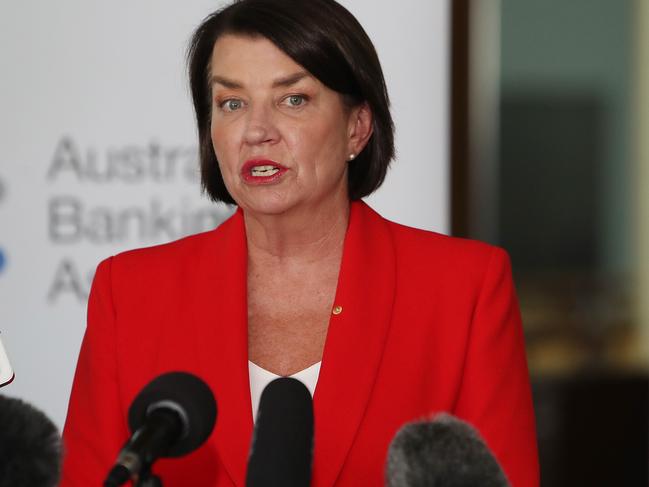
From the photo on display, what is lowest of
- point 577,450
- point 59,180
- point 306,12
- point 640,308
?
point 577,450

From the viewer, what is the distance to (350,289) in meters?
2.19

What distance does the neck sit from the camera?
2246 mm

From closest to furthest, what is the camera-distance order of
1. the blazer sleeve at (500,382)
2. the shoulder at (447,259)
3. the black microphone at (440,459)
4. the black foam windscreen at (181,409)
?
the black microphone at (440,459) → the black foam windscreen at (181,409) → the blazer sleeve at (500,382) → the shoulder at (447,259)

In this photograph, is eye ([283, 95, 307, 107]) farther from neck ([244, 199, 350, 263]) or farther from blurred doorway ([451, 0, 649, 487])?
blurred doorway ([451, 0, 649, 487])

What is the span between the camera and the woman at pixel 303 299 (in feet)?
6.81

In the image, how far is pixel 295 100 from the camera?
6.98 feet

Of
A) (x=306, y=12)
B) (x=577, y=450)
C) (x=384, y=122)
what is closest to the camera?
(x=306, y=12)

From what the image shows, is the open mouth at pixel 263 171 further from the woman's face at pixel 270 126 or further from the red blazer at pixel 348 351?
the red blazer at pixel 348 351

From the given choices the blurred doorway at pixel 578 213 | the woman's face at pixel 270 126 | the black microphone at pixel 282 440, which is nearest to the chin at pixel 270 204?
the woman's face at pixel 270 126

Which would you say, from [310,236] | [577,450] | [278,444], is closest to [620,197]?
[577,450]

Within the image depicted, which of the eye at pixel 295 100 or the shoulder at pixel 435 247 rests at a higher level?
the eye at pixel 295 100

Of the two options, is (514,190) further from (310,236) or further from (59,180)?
(310,236)

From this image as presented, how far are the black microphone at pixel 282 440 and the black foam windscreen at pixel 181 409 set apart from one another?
2.4 inches

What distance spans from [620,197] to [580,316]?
0.66m
